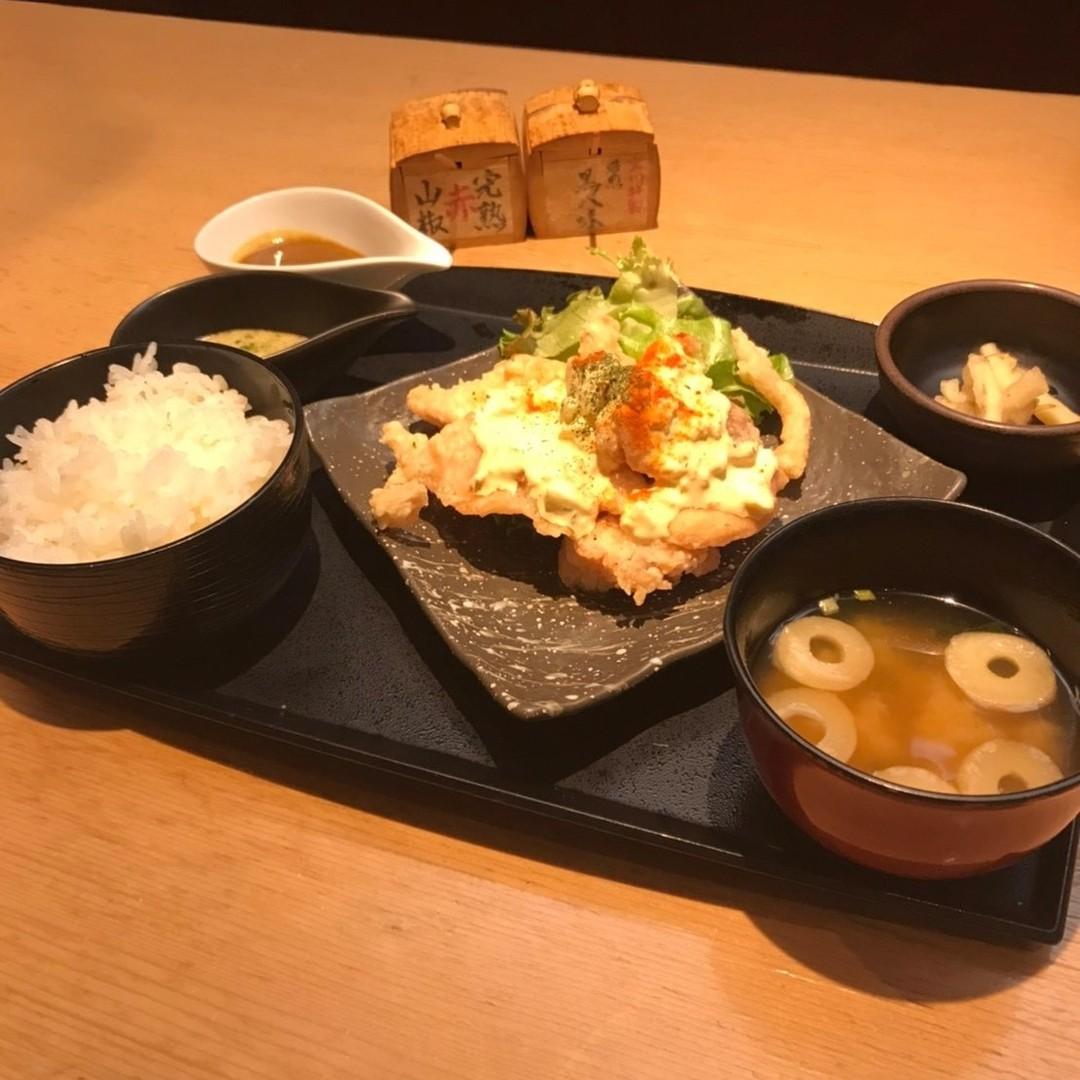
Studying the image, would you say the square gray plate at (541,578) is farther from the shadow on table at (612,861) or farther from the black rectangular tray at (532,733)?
the shadow on table at (612,861)

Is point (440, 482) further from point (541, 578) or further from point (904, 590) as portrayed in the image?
point (904, 590)

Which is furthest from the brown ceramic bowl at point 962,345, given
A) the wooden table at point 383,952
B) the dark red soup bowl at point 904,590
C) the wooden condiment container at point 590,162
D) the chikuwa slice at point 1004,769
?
the wooden condiment container at point 590,162

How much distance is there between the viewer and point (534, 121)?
2.75 m

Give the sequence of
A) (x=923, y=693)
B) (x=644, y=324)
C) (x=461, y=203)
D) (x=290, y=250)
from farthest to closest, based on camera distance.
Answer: (x=461, y=203)
(x=290, y=250)
(x=644, y=324)
(x=923, y=693)

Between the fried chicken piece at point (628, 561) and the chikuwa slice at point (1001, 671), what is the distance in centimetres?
42

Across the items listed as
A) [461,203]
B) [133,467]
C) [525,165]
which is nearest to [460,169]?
[461,203]

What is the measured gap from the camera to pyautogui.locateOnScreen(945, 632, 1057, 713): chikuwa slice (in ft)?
4.53

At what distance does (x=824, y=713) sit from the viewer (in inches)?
53.6

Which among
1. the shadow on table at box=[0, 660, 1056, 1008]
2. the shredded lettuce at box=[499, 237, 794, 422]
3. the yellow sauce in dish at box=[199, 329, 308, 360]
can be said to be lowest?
the shadow on table at box=[0, 660, 1056, 1008]

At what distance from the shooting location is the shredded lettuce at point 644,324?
201cm

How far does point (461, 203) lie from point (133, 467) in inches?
57.1

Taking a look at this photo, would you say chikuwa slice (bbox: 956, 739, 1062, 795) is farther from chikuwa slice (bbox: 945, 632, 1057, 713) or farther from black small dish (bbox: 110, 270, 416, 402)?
black small dish (bbox: 110, 270, 416, 402)

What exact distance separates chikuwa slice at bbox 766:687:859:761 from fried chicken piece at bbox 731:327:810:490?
1.75 feet

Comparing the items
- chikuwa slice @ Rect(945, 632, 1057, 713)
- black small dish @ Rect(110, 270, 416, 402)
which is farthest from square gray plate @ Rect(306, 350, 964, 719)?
chikuwa slice @ Rect(945, 632, 1057, 713)
